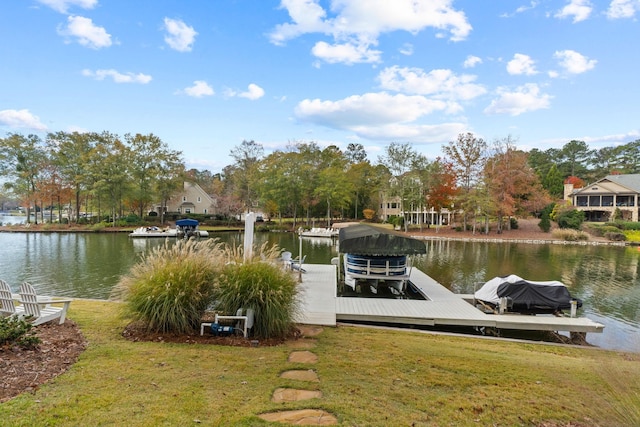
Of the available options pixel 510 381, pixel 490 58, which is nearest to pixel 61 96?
pixel 510 381

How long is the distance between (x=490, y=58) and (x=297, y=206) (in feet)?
94.0

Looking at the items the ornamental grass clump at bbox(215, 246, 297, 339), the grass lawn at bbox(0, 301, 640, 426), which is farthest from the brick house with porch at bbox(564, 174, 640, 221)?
the ornamental grass clump at bbox(215, 246, 297, 339)

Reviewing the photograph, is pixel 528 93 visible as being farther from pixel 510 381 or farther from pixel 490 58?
pixel 510 381

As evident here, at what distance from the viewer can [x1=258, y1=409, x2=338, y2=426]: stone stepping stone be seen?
9.16 ft

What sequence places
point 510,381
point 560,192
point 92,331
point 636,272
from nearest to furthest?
point 510,381, point 92,331, point 636,272, point 560,192

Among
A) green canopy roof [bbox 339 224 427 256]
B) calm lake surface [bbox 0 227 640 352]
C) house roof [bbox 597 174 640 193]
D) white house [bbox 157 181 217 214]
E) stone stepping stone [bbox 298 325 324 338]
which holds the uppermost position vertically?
house roof [bbox 597 174 640 193]

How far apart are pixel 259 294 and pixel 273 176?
35.5 m

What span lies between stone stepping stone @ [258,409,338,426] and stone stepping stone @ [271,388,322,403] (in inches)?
9.1

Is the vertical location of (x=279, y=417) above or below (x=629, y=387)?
below

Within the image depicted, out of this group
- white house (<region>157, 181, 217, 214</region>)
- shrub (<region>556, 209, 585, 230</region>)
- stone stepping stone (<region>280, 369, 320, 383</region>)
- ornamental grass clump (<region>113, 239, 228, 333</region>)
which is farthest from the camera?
white house (<region>157, 181, 217, 214</region>)

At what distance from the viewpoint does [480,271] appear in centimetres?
1538

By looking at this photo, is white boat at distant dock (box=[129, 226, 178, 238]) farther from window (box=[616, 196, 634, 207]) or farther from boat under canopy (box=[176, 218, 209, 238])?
window (box=[616, 196, 634, 207])

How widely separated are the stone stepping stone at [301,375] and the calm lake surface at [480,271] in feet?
13.0

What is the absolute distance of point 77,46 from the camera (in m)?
14.2
